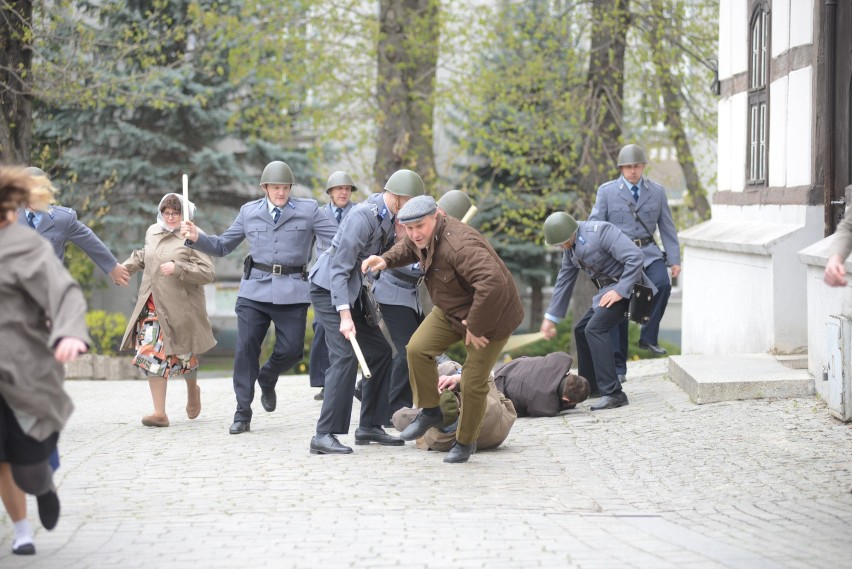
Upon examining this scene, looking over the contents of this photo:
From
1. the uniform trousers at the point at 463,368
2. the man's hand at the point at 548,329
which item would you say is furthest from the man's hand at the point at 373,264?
the man's hand at the point at 548,329

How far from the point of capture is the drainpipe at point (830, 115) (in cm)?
1178

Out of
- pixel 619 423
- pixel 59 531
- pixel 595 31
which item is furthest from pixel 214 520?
pixel 595 31

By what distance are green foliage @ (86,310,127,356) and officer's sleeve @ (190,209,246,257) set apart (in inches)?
514

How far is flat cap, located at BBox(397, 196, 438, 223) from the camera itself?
8.24 meters

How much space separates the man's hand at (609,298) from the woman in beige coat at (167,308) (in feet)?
10.6

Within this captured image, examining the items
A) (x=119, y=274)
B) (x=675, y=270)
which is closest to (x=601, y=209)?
(x=675, y=270)

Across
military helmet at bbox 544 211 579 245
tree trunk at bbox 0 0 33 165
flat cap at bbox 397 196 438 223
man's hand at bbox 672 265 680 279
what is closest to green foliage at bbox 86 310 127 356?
tree trunk at bbox 0 0 33 165

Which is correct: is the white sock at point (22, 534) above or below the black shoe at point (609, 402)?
above

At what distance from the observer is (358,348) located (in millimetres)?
8938

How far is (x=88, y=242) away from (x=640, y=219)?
16.7 ft

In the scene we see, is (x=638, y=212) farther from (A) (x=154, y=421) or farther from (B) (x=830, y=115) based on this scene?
(A) (x=154, y=421)

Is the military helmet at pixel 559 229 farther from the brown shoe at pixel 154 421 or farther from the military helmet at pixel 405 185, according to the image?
the brown shoe at pixel 154 421

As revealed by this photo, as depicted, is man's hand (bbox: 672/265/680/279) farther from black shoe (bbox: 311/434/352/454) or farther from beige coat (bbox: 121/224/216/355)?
black shoe (bbox: 311/434/352/454)

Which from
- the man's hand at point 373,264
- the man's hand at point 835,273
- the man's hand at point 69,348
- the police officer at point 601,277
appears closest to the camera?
the man's hand at point 69,348
